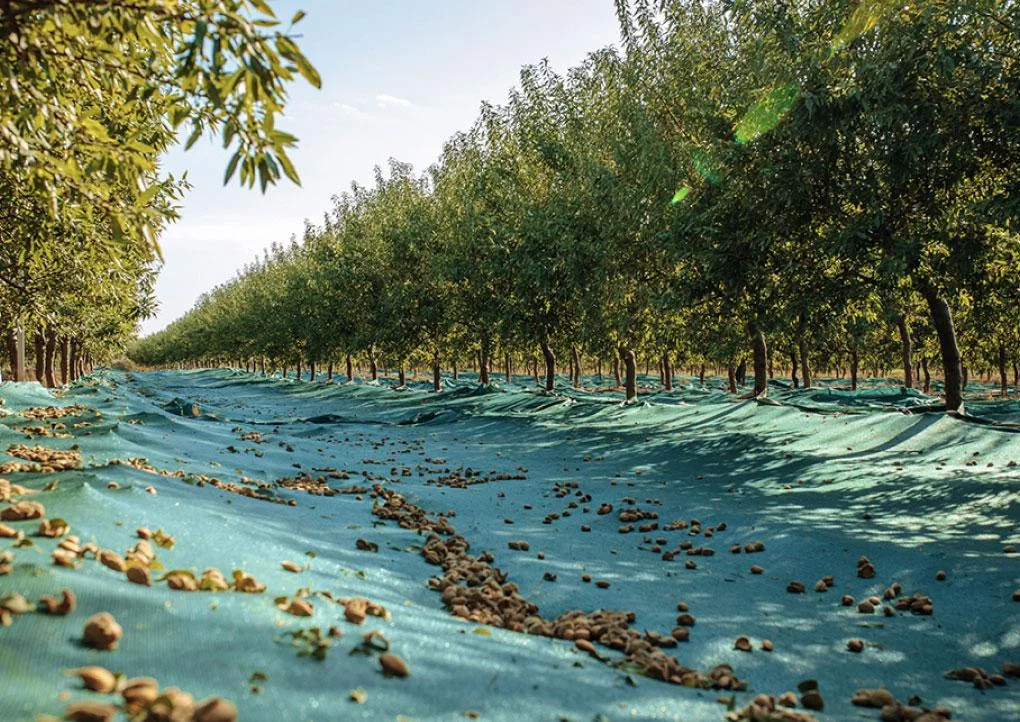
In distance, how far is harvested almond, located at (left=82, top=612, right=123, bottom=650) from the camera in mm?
2641

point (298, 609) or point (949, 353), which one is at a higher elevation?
point (949, 353)

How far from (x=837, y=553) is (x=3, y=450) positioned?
9.68 metres

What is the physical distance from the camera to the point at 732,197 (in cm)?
1075

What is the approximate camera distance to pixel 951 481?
8.26 meters

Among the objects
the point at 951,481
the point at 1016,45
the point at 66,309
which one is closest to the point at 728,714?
the point at 951,481

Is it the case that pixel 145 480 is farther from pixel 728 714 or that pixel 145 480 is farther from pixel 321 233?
pixel 321 233

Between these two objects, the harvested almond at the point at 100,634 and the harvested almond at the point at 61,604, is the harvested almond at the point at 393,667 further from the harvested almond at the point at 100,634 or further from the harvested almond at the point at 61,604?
the harvested almond at the point at 61,604

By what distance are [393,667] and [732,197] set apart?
9.81 meters

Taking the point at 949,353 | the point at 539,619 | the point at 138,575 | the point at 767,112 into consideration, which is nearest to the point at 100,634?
the point at 138,575

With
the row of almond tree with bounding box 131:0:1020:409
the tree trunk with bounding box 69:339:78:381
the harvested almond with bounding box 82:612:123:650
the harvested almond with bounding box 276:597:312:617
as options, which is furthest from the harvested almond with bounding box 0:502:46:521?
the tree trunk with bounding box 69:339:78:381

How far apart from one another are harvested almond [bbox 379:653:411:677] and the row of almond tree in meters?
4.09

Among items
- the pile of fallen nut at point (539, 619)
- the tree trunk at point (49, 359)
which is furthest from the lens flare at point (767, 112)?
the tree trunk at point (49, 359)

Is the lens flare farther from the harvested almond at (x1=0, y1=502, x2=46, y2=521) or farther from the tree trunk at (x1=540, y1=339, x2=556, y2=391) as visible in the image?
the tree trunk at (x1=540, y1=339, x2=556, y2=391)

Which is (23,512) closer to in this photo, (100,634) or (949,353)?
(100,634)
